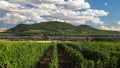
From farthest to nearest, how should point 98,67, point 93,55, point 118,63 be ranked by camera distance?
point 93,55
point 118,63
point 98,67

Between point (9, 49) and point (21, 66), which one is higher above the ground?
point (9, 49)

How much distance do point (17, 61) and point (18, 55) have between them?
2008 mm

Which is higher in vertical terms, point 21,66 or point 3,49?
point 3,49

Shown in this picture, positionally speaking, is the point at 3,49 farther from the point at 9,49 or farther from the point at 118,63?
the point at 118,63

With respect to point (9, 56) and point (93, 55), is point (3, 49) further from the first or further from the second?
point (93, 55)

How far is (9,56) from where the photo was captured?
31891 mm

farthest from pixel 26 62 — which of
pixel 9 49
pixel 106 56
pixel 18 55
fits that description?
pixel 106 56

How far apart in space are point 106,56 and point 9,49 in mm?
11009

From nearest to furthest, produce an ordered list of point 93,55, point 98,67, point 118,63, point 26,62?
point 98,67 → point 118,63 → point 26,62 → point 93,55

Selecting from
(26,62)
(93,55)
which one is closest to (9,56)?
(26,62)

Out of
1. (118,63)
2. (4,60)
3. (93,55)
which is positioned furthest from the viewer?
(93,55)

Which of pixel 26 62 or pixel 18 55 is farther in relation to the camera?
pixel 26 62

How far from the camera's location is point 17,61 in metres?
33.8

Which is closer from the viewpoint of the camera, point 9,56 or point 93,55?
point 9,56
